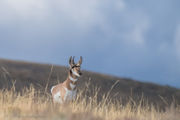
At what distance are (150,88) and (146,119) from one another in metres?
23.5

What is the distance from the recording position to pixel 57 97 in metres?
9.64

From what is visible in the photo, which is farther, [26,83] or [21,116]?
[26,83]

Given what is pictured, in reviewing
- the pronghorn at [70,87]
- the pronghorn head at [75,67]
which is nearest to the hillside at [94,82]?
the pronghorn at [70,87]

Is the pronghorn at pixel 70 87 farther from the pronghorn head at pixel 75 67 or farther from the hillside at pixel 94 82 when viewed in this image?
the hillside at pixel 94 82

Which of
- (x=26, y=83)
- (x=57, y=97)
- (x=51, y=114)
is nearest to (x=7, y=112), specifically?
(x=51, y=114)

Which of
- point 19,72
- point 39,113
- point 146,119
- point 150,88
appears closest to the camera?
point 39,113

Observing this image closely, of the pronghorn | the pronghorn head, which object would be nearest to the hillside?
the pronghorn

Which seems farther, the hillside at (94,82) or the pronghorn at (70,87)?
the hillside at (94,82)

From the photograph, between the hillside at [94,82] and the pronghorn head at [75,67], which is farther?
the hillside at [94,82]

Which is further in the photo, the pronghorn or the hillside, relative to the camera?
the hillside

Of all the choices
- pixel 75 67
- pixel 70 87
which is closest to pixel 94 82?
pixel 70 87

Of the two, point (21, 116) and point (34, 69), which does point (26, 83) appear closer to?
point (34, 69)

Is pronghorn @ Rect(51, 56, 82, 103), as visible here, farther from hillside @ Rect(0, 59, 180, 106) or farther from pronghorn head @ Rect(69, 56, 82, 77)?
hillside @ Rect(0, 59, 180, 106)

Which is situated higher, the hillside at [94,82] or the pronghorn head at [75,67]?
the pronghorn head at [75,67]
